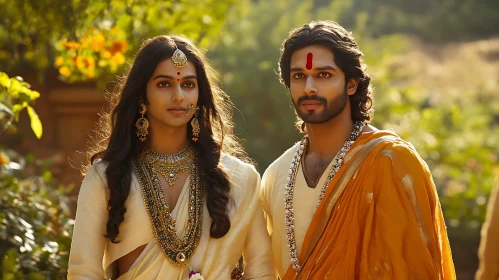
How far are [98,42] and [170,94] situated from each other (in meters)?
2.03

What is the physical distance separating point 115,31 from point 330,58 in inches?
92.4

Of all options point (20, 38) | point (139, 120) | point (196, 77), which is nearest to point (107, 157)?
point (139, 120)

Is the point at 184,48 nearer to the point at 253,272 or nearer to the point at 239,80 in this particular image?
the point at 253,272

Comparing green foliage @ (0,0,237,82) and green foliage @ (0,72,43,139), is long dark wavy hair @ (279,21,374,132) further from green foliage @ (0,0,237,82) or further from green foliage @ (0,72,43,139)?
green foliage @ (0,0,237,82)

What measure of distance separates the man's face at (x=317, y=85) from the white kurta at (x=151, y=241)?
52 cm

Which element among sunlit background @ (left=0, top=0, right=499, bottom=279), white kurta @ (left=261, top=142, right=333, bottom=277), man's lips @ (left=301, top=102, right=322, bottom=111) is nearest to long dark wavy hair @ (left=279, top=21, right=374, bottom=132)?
man's lips @ (left=301, top=102, right=322, bottom=111)

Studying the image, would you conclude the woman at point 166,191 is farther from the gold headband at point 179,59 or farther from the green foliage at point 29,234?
→ the green foliage at point 29,234

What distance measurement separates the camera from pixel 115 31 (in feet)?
20.7

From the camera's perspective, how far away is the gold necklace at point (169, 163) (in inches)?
173


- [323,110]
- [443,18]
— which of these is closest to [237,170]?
[323,110]

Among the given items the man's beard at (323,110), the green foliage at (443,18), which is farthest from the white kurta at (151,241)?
the green foliage at (443,18)

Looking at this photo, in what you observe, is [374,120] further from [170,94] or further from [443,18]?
[443,18]

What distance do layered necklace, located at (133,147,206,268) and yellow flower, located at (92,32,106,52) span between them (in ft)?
6.34

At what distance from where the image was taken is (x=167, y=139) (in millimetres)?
4414
